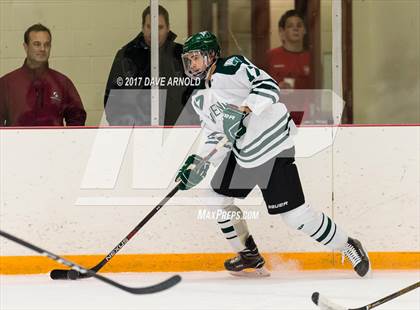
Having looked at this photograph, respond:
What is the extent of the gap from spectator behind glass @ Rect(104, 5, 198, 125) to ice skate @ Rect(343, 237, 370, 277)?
924 mm

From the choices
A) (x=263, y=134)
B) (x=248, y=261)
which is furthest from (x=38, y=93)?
(x=248, y=261)

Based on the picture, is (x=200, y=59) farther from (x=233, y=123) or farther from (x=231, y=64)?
(x=233, y=123)

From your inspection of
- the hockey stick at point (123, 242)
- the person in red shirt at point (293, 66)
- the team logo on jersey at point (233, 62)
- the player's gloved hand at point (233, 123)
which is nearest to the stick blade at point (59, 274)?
the hockey stick at point (123, 242)

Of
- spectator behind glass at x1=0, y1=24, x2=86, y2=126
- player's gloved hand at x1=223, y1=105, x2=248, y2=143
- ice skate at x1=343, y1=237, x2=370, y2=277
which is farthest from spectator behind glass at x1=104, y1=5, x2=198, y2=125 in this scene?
ice skate at x1=343, y1=237, x2=370, y2=277

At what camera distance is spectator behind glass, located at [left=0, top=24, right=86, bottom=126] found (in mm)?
4625

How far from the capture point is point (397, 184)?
4.56m

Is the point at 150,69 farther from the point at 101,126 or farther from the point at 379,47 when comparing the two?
the point at 379,47

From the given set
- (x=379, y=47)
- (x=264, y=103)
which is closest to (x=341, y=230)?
(x=264, y=103)

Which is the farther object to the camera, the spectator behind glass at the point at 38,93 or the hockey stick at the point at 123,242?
the spectator behind glass at the point at 38,93

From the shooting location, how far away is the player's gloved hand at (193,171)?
421 centimetres

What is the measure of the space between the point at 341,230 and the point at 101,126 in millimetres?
1181

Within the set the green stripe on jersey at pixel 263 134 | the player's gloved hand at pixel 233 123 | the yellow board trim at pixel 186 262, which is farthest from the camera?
the yellow board trim at pixel 186 262

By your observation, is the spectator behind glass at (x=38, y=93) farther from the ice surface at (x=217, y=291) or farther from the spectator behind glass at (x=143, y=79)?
the ice surface at (x=217, y=291)

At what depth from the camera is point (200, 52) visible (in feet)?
13.6
